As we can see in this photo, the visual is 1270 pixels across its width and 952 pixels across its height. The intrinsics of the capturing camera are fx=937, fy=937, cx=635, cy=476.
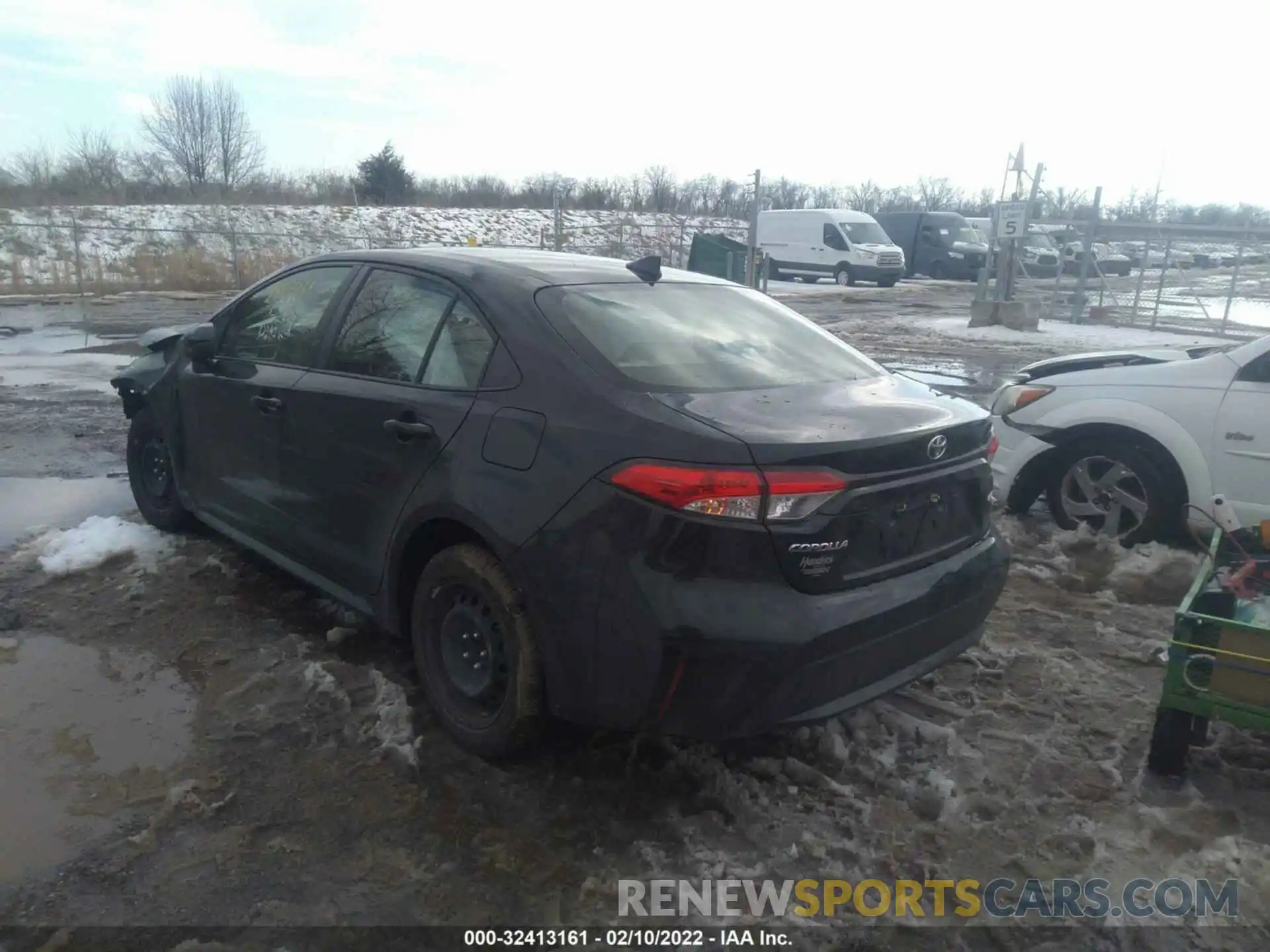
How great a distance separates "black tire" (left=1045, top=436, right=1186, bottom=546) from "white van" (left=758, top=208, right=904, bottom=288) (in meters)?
24.2

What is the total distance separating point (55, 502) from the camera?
5836 millimetres

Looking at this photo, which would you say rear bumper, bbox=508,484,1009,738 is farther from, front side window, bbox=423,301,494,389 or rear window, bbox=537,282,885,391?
front side window, bbox=423,301,494,389

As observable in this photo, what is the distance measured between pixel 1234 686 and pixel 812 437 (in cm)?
157

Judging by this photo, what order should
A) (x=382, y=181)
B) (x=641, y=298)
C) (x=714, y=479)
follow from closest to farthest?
(x=714, y=479) < (x=641, y=298) < (x=382, y=181)

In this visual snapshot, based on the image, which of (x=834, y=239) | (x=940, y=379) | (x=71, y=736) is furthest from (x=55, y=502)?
(x=834, y=239)

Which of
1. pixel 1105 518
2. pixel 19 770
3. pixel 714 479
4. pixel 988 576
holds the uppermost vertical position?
pixel 714 479

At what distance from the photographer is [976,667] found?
3.88m

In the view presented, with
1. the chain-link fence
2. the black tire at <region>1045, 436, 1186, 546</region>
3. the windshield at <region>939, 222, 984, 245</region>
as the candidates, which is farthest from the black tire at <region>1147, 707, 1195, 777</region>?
the windshield at <region>939, 222, 984, 245</region>

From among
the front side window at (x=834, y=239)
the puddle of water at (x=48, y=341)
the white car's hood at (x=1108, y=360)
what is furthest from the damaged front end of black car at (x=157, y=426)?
the front side window at (x=834, y=239)

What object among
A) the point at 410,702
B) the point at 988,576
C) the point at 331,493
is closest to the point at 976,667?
the point at 988,576

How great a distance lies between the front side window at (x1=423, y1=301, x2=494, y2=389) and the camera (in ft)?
10.2

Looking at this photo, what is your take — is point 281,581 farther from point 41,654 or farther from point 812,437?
point 812,437

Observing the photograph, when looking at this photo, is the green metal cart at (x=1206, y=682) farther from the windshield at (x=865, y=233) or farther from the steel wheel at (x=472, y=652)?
the windshield at (x=865, y=233)

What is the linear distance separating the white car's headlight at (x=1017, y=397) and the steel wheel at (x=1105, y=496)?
44cm
